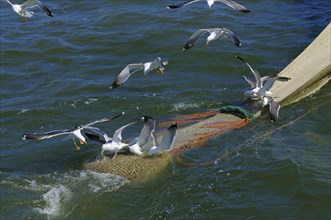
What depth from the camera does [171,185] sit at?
1116cm

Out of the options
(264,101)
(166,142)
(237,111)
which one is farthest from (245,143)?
(166,142)

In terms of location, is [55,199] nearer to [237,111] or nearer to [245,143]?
[245,143]

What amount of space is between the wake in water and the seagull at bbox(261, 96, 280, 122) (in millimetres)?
3443

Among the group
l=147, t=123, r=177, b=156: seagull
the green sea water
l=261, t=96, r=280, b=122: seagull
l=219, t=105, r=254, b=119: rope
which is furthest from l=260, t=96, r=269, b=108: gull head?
l=147, t=123, r=177, b=156: seagull

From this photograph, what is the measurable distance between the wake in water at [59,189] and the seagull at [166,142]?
2.51 feet

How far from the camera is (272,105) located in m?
13.0

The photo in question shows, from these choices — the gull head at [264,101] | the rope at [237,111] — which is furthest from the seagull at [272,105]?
the rope at [237,111]

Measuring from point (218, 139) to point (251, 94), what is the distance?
4.90 feet

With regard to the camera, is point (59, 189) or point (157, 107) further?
point (157, 107)

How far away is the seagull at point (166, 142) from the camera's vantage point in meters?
11.1

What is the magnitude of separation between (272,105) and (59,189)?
15.3 feet

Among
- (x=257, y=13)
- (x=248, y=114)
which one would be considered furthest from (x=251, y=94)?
(x=257, y=13)

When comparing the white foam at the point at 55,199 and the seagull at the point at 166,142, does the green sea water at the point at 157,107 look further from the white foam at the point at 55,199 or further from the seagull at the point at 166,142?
the seagull at the point at 166,142

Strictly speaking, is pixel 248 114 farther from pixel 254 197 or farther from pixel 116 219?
pixel 116 219
